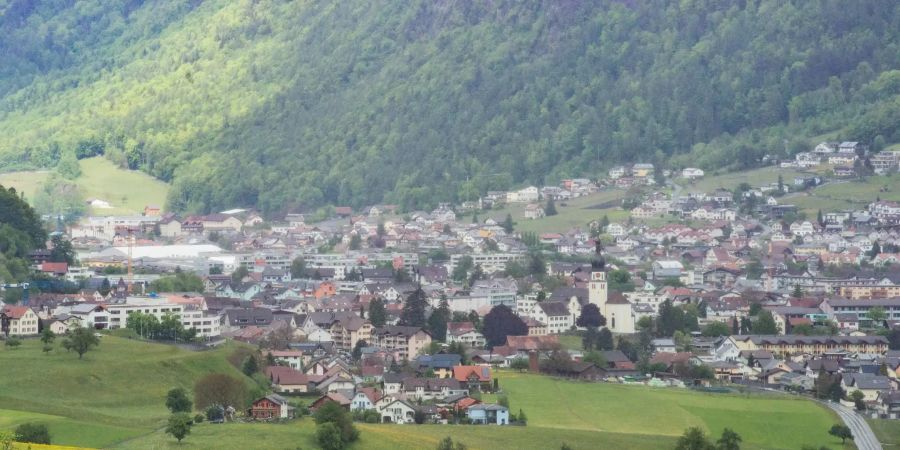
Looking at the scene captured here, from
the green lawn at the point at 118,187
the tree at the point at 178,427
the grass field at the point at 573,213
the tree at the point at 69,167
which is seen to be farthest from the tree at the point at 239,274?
the tree at the point at 178,427

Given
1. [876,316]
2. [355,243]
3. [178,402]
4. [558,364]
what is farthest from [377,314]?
[355,243]

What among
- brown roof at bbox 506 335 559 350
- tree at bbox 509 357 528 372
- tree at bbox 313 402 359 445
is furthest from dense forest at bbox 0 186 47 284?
tree at bbox 313 402 359 445

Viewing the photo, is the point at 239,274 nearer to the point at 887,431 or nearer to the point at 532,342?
the point at 532,342

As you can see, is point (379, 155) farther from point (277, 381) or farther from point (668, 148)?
point (277, 381)

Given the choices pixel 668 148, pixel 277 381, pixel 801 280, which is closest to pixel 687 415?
pixel 277 381

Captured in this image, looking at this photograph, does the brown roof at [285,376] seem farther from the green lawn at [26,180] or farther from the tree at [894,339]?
the green lawn at [26,180]
